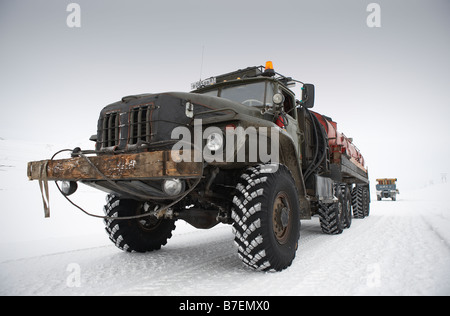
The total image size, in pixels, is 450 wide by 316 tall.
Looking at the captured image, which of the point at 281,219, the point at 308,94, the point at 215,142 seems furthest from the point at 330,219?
the point at 215,142

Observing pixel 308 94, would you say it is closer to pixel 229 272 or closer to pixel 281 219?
pixel 281 219

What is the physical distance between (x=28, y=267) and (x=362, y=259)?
4321 mm

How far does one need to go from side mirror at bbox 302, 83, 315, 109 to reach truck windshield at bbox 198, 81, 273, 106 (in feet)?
2.11

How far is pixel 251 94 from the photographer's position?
15.3ft

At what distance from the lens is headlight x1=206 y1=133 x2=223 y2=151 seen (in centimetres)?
295

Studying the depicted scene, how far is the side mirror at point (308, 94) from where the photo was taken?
484cm

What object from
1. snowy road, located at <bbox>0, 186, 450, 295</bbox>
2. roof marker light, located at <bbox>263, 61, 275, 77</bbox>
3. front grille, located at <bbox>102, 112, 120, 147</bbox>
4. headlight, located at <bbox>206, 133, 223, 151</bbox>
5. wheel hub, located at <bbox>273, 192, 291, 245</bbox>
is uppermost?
roof marker light, located at <bbox>263, 61, 275, 77</bbox>

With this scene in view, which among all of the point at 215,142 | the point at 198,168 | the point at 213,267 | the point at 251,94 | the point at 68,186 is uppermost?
the point at 251,94

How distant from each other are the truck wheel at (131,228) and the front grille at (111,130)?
127cm

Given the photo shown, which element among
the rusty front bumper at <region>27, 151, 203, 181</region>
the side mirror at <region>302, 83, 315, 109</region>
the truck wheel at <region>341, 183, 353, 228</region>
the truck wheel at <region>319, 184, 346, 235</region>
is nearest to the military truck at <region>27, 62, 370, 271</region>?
the rusty front bumper at <region>27, 151, 203, 181</region>

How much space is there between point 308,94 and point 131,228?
358 cm

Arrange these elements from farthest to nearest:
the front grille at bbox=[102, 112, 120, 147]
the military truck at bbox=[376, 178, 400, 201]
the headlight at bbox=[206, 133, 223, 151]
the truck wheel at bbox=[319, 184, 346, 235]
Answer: the military truck at bbox=[376, 178, 400, 201]
the truck wheel at bbox=[319, 184, 346, 235]
the front grille at bbox=[102, 112, 120, 147]
the headlight at bbox=[206, 133, 223, 151]

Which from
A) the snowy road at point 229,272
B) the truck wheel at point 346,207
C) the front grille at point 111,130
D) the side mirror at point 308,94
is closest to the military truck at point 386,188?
the truck wheel at point 346,207

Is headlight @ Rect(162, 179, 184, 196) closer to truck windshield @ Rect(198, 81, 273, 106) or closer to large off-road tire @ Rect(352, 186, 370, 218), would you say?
truck windshield @ Rect(198, 81, 273, 106)
